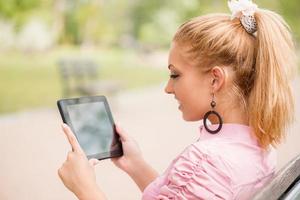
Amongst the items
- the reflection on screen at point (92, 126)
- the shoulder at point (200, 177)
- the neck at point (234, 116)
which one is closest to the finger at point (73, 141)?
the reflection on screen at point (92, 126)

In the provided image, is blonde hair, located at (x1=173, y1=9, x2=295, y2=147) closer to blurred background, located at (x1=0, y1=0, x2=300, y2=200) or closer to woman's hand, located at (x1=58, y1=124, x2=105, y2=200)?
woman's hand, located at (x1=58, y1=124, x2=105, y2=200)

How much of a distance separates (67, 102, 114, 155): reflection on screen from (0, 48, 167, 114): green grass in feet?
24.3

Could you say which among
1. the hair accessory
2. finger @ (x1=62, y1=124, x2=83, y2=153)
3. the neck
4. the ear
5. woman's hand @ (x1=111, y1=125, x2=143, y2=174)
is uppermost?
the hair accessory

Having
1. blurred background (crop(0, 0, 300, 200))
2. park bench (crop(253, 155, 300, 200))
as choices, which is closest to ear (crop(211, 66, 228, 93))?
park bench (crop(253, 155, 300, 200))

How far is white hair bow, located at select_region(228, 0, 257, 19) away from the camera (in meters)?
1.35

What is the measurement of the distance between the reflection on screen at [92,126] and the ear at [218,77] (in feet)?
1.09

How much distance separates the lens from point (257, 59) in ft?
4.19

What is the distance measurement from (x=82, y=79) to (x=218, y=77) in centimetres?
866

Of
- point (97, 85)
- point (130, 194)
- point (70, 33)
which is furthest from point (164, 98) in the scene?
point (130, 194)

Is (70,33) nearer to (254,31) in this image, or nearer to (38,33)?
(38,33)

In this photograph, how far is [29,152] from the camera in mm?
5273

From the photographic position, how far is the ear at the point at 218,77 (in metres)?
1.29

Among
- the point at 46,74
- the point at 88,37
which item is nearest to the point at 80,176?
the point at 46,74

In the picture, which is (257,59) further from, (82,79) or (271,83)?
(82,79)
